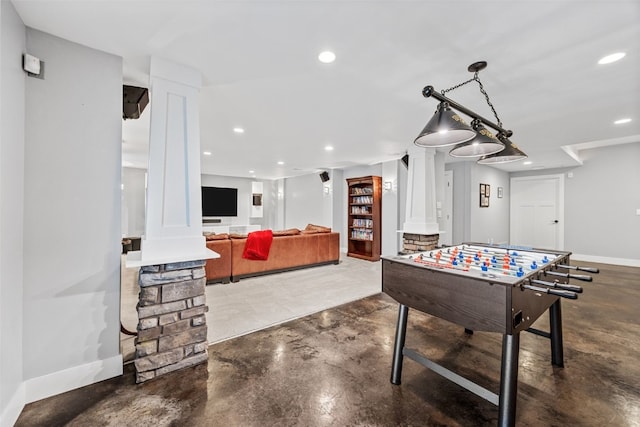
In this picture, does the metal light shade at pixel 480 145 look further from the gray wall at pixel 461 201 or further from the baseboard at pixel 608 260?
the baseboard at pixel 608 260

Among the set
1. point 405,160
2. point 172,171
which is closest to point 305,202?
point 405,160

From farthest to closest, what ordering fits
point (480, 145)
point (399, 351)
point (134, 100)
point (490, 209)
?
point (490, 209), point (134, 100), point (480, 145), point (399, 351)

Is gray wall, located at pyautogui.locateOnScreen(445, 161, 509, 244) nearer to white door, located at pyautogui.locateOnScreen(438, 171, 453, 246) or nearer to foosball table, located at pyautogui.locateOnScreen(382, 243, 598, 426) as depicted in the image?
white door, located at pyautogui.locateOnScreen(438, 171, 453, 246)

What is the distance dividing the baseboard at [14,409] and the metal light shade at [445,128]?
287 cm

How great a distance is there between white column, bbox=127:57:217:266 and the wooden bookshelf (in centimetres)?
462

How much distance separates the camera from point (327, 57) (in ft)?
6.53

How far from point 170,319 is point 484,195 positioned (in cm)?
681

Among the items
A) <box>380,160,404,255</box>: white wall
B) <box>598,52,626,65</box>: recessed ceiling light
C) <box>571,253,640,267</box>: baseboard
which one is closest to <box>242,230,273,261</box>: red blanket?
<box>380,160,404,255</box>: white wall

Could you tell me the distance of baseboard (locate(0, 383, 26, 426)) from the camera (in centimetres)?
143

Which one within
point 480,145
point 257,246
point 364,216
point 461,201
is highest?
point 480,145

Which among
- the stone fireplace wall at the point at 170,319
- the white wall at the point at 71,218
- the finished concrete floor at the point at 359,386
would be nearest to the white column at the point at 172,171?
the stone fireplace wall at the point at 170,319

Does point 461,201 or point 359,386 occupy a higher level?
point 461,201

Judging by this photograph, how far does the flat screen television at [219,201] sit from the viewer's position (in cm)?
845

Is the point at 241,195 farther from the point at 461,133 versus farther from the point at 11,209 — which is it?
the point at 461,133
